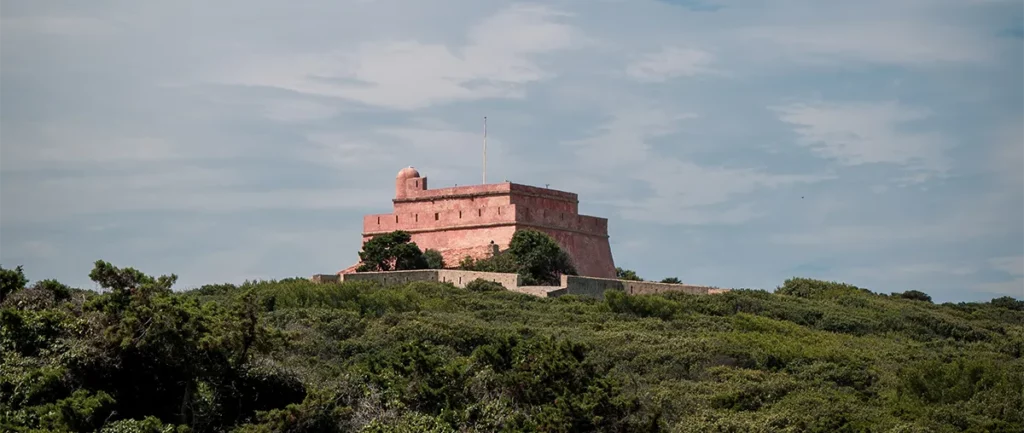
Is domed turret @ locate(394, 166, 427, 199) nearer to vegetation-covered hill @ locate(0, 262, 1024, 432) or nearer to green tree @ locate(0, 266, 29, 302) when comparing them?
vegetation-covered hill @ locate(0, 262, 1024, 432)

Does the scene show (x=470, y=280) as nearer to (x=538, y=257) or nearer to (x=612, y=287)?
(x=538, y=257)

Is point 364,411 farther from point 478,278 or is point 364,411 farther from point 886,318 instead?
point 886,318

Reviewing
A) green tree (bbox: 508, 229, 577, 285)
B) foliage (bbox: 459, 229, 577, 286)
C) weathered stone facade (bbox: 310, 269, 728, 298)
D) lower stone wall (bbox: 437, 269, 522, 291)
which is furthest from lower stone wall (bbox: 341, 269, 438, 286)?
green tree (bbox: 508, 229, 577, 285)

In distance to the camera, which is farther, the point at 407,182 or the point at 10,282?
the point at 407,182

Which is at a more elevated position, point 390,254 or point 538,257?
point 390,254

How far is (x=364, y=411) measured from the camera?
80.6 feet

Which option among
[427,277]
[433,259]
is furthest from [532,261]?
[433,259]

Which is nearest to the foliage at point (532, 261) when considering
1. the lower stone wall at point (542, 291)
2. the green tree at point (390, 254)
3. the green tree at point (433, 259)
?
the green tree at point (433, 259)

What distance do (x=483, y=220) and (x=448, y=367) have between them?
630 inches

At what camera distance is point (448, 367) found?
2605cm

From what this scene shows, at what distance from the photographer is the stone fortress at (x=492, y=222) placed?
4153cm

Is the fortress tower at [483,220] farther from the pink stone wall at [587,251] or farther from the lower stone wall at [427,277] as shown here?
the lower stone wall at [427,277]

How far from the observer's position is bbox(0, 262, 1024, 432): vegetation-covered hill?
77.0 feet

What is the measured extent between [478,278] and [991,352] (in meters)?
11.0
